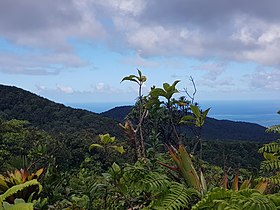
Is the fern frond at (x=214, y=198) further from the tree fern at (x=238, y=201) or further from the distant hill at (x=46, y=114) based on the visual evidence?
the distant hill at (x=46, y=114)

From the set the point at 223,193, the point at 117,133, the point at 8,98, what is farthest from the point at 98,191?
the point at 8,98

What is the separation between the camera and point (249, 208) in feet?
5.47

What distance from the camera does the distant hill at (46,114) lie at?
21.5 metres

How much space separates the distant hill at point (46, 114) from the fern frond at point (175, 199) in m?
17.3

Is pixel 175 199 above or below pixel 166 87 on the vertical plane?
below

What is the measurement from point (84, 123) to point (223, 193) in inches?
815

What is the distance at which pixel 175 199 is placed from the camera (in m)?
2.04

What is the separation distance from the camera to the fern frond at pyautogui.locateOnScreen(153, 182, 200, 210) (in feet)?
6.55

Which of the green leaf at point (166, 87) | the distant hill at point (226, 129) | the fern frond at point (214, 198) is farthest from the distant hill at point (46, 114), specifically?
the fern frond at point (214, 198)

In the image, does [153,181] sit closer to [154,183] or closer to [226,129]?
[154,183]

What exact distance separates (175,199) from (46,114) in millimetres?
23975

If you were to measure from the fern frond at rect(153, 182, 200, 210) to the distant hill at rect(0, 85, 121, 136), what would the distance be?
56.8 ft

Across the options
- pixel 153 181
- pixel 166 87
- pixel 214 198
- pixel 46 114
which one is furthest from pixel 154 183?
pixel 46 114

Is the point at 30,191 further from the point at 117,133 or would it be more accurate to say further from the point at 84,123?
the point at 84,123
